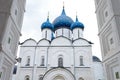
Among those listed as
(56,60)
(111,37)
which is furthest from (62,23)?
(111,37)

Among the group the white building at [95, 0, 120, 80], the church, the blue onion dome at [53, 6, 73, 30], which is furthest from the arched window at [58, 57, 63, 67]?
the white building at [95, 0, 120, 80]

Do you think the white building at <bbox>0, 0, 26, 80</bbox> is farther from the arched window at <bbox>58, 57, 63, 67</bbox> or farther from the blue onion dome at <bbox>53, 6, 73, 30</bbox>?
the blue onion dome at <bbox>53, 6, 73, 30</bbox>

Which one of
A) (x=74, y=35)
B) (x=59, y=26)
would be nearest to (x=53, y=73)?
(x=74, y=35)

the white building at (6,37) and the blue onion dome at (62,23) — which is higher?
the blue onion dome at (62,23)

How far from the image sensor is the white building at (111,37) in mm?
6089

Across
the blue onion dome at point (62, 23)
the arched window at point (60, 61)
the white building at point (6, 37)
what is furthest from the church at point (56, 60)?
the white building at point (6, 37)

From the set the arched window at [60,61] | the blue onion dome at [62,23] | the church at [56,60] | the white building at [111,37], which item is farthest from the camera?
A: the blue onion dome at [62,23]

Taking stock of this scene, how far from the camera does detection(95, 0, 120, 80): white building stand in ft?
20.0

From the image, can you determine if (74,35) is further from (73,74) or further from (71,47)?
(73,74)

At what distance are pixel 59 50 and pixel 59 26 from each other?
625cm

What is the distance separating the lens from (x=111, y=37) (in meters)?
6.81

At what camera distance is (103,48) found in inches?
304

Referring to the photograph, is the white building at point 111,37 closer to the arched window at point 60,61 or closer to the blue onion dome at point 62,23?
the arched window at point 60,61

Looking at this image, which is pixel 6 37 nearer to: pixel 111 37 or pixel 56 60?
pixel 111 37
